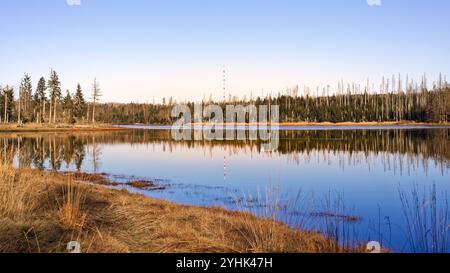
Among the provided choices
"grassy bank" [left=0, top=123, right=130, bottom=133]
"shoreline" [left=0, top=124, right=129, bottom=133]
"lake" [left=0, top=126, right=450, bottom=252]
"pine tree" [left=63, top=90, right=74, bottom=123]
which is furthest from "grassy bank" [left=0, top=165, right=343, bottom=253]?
"pine tree" [left=63, top=90, right=74, bottom=123]

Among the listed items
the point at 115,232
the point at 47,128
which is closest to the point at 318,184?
the point at 115,232

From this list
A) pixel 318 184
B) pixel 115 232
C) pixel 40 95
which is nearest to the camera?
pixel 115 232

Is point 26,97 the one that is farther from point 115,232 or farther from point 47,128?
point 115,232

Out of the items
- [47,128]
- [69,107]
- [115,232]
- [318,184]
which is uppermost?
[69,107]

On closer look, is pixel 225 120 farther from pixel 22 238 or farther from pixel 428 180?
pixel 22 238

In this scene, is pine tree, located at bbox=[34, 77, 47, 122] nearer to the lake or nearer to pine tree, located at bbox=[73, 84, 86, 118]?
pine tree, located at bbox=[73, 84, 86, 118]

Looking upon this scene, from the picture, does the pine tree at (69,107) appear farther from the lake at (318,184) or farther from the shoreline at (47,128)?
the lake at (318,184)

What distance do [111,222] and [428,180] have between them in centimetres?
1540

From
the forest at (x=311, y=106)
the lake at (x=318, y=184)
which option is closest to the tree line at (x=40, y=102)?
the forest at (x=311, y=106)

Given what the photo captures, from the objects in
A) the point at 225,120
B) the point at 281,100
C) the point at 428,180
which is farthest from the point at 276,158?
the point at 225,120

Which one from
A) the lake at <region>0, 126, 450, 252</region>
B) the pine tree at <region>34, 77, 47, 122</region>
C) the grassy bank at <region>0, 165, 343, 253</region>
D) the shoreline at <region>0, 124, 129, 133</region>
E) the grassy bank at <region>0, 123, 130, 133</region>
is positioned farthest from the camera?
the pine tree at <region>34, 77, 47, 122</region>

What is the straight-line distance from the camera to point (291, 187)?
16.6 meters

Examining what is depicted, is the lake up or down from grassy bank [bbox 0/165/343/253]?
down
